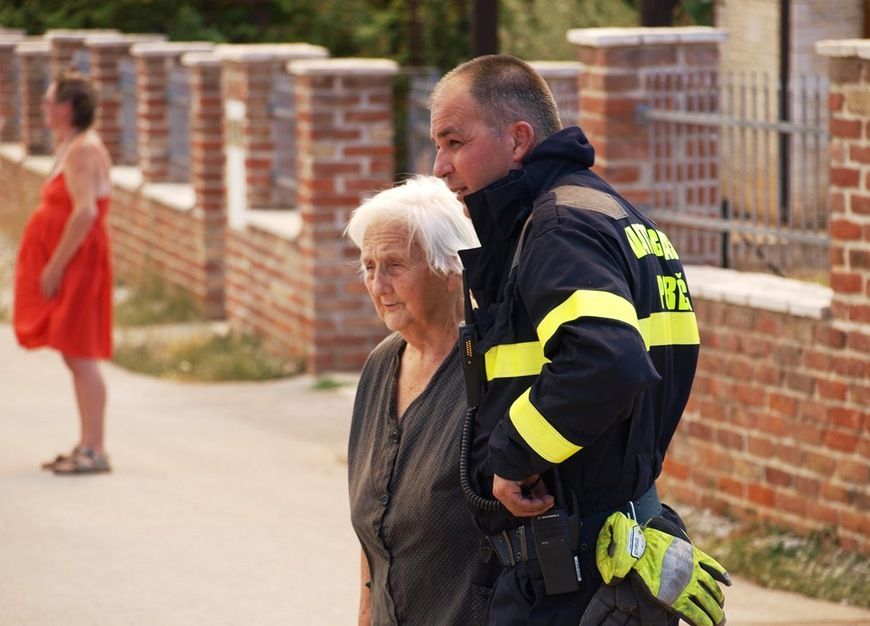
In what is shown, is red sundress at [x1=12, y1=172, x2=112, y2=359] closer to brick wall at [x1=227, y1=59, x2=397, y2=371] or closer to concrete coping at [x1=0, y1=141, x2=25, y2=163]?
brick wall at [x1=227, y1=59, x2=397, y2=371]

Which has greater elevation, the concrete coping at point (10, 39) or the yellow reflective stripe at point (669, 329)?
the concrete coping at point (10, 39)

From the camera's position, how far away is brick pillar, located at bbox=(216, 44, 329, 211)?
40.0 ft

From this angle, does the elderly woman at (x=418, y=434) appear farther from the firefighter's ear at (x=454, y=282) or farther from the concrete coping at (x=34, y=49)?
the concrete coping at (x=34, y=49)

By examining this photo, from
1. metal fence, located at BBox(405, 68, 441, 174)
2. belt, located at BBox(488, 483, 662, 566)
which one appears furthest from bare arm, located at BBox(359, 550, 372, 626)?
metal fence, located at BBox(405, 68, 441, 174)

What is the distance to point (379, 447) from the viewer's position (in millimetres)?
3883

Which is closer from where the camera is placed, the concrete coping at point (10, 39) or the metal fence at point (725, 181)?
the metal fence at point (725, 181)

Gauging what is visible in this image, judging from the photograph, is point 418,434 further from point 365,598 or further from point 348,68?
point 348,68

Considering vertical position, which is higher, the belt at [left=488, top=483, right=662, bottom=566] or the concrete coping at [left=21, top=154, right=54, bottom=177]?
the belt at [left=488, top=483, right=662, bottom=566]

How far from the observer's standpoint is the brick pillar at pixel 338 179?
1082 cm

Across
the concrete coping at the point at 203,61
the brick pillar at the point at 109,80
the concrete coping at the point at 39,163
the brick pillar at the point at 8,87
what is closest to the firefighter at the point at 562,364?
the concrete coping at the point at 203,61

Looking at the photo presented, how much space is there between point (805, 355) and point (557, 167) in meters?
3.69

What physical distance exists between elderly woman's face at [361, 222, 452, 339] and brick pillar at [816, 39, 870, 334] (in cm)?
314

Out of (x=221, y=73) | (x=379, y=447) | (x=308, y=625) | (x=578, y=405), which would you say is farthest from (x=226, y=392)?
(x=578, y=405)

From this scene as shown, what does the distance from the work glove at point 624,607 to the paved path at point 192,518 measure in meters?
2.65
